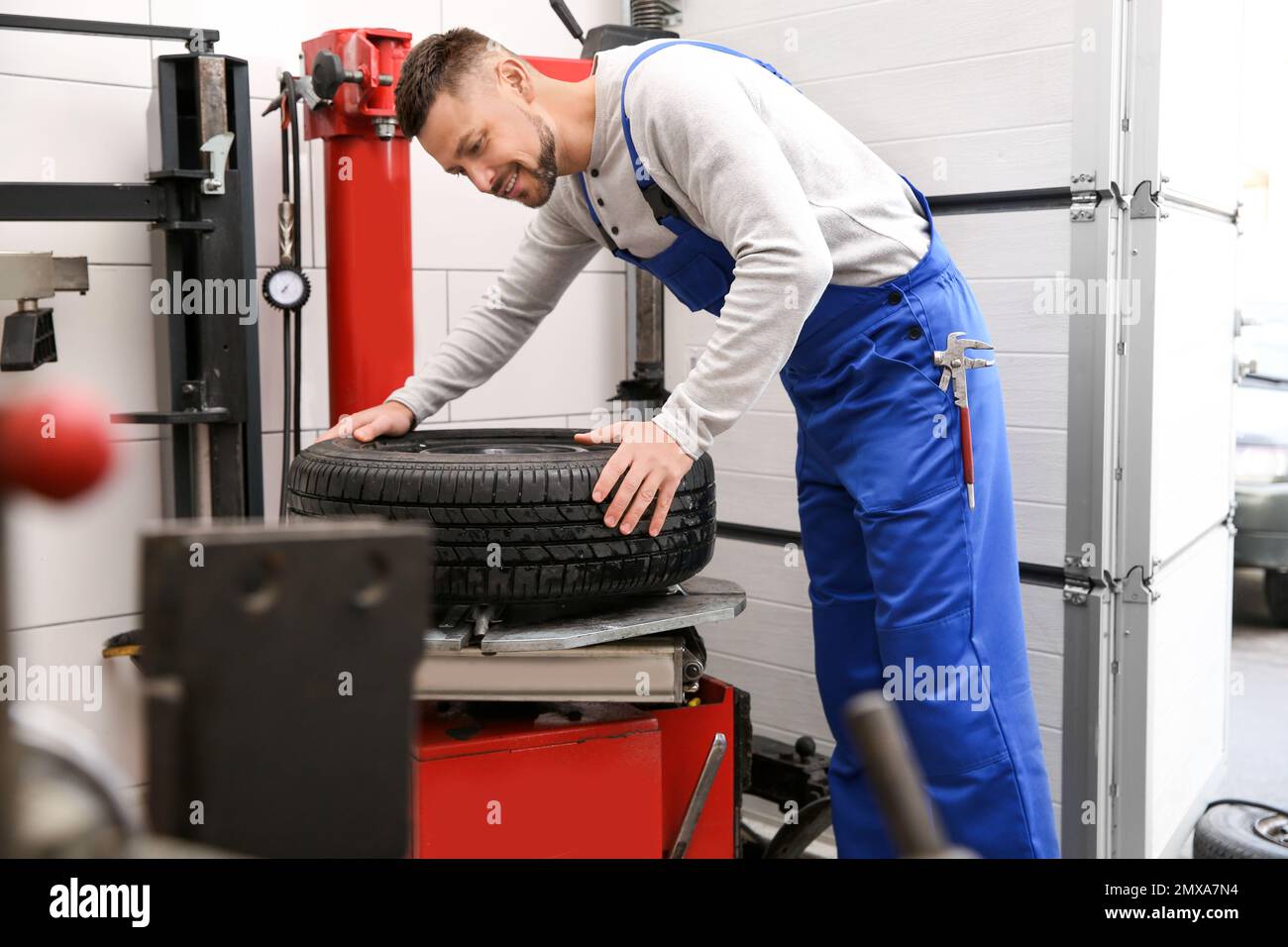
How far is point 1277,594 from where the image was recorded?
4.47 m

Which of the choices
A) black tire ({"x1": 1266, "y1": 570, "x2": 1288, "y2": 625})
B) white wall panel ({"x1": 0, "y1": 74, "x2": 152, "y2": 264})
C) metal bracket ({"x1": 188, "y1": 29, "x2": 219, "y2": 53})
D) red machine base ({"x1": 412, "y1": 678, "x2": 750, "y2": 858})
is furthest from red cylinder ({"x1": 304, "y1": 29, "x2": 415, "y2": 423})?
black tire ({"x1": 1266, "y1": 570, "x2": 1288, "y2": 625})

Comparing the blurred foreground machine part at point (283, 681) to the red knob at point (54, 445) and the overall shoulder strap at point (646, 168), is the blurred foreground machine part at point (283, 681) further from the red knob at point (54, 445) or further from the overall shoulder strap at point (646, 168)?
the overall shoulder strap at point (646, 168)

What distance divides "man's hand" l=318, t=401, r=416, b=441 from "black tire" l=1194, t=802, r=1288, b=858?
1753mm

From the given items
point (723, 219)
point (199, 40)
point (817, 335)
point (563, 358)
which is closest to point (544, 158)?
point (723, 219)

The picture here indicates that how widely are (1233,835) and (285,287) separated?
2.11 metres

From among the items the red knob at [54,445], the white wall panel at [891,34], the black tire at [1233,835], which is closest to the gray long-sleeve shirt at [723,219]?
the white wall panel at [891,34]

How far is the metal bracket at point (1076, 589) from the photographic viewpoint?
2.28 meters

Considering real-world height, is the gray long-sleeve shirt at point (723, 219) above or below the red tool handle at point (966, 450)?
above

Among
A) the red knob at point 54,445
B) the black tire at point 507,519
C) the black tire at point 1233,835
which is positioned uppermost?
the red knob at point 54,445

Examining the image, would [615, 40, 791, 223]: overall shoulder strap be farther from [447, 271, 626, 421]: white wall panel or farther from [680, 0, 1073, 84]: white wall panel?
[447, 271, 626, 421]: white wall panel

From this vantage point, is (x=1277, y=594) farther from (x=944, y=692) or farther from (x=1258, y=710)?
(x=944, y=692)

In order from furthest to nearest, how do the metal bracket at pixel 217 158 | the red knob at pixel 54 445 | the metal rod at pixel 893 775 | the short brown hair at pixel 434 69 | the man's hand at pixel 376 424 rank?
the metal bracket at pixel 217 158, the man's hand at pixel 376 424, the short brown hair at pixel 434 69, the metal rod at pixel 893 775, the red knob at pixel 54 445

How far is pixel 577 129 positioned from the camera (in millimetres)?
1643
